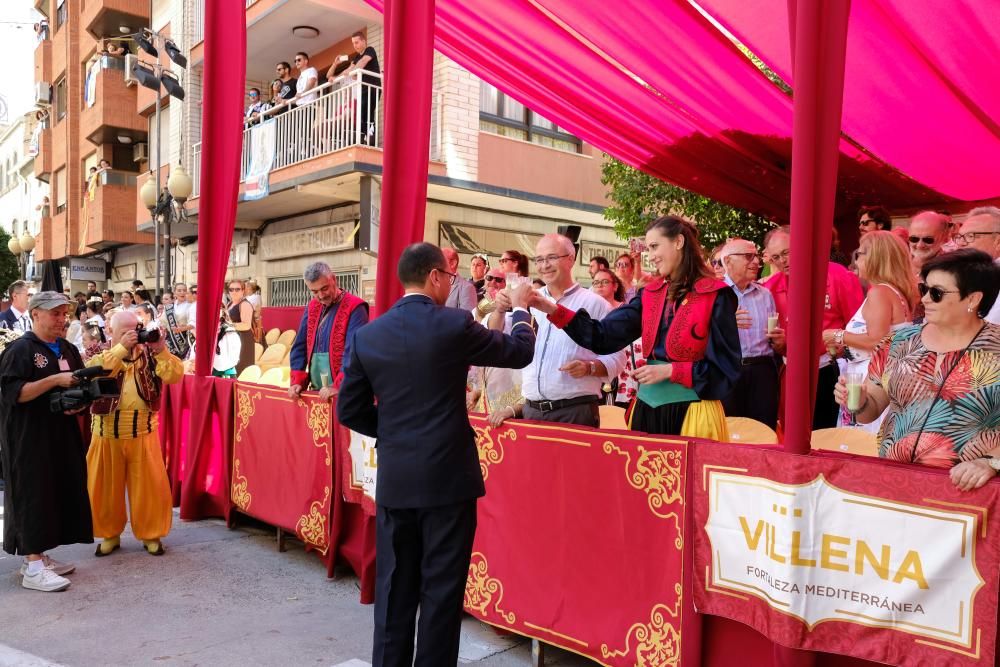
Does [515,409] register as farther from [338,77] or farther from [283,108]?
[283,108]

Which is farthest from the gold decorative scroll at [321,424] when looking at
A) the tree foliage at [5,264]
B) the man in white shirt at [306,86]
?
the tree foliage at [5,264]

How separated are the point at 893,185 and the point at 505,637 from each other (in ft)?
17.1

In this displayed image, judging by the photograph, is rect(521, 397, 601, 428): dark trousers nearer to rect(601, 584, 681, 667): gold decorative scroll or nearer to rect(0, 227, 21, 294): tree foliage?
rect(601, 584, 681, 667): gold decorative scroll

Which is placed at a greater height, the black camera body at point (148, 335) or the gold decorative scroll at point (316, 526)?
the black camera body at point (148, 335)

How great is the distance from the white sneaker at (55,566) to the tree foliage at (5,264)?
40.7 m

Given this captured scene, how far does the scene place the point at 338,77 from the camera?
12891 mm

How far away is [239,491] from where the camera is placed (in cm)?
630

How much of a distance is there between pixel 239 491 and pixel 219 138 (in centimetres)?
273

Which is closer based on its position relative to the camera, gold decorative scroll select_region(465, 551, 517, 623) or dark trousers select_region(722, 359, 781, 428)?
gold decorative scroll select_region(465, 551, 517, 623)

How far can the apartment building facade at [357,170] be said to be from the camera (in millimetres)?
13125

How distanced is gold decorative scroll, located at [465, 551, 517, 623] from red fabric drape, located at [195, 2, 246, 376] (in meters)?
3.54

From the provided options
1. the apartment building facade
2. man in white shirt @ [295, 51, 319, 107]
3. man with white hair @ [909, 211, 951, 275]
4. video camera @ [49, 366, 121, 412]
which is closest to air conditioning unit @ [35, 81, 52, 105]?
the apartment building facade

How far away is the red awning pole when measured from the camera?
2.77 m

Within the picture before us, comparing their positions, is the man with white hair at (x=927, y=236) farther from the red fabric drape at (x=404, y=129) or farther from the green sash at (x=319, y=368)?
the green sash at (x=319, y=368)
